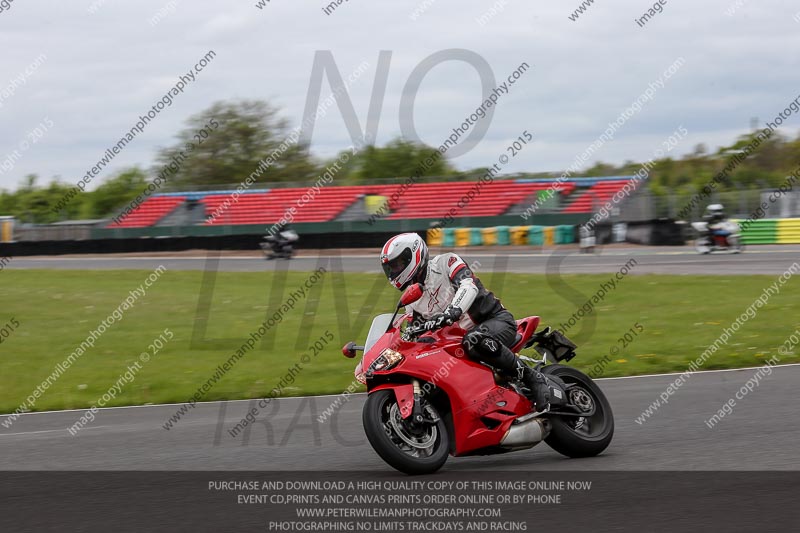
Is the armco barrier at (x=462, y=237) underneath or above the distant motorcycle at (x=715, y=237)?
underneath

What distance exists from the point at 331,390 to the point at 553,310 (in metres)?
7.99

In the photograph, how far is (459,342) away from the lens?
7.12 metres

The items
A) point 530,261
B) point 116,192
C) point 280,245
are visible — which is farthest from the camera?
point 116,192

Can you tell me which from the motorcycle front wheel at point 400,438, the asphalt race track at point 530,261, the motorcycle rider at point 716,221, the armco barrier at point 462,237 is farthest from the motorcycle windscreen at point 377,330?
the armco barrier at point 462,237

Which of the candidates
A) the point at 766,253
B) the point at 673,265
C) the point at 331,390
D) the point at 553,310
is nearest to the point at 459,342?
the point at 331,390

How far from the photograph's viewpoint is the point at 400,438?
21.8 feet

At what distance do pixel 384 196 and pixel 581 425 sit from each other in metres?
39.8

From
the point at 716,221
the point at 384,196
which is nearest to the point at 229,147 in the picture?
the point at 384,196

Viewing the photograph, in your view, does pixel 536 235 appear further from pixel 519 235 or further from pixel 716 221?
pixel 716 221

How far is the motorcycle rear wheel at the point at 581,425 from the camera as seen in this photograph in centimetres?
728

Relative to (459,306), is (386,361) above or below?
below

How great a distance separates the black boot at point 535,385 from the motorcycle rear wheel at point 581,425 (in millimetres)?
190

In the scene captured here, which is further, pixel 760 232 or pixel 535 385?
pixel 760 232

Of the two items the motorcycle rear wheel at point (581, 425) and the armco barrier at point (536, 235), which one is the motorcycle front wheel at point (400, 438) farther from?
the armco barrier at point (536, 235)
